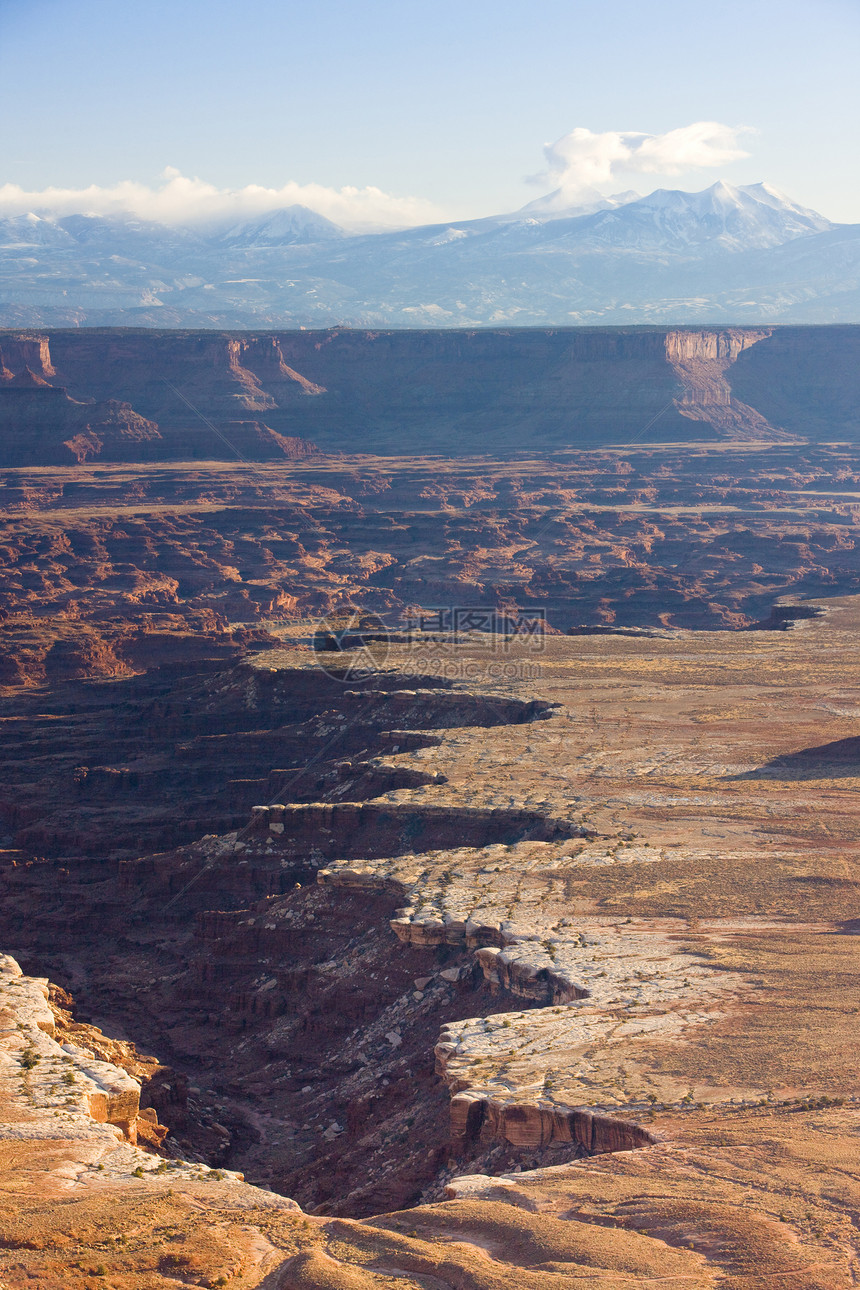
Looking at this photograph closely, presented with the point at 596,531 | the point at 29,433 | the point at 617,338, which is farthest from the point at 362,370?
the point at 596,531

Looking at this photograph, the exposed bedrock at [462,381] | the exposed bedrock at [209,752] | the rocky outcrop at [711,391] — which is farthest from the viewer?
the rocky outcrop at [711,391]

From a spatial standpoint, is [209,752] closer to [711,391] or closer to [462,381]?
[462,381]

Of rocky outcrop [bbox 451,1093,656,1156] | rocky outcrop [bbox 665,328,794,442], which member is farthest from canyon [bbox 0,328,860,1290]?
rocky outcrop [bbox 665,328,794,442]

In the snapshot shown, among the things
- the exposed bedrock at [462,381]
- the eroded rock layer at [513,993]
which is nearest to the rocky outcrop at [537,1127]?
the eroded rock layer at [513,993]

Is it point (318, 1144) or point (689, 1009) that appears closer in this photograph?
point (689, 1009)

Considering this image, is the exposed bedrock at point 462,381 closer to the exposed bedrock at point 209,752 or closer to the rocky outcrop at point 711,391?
the rocky outcrop at point 711,391

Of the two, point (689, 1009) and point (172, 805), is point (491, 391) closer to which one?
Result: point (172, 805)

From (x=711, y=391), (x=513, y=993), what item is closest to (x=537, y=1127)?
(x=513, y=993)

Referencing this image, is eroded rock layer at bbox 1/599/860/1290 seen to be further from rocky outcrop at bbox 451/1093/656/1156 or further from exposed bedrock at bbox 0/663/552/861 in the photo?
exposed bedrock at bbox 0/663/552/861
